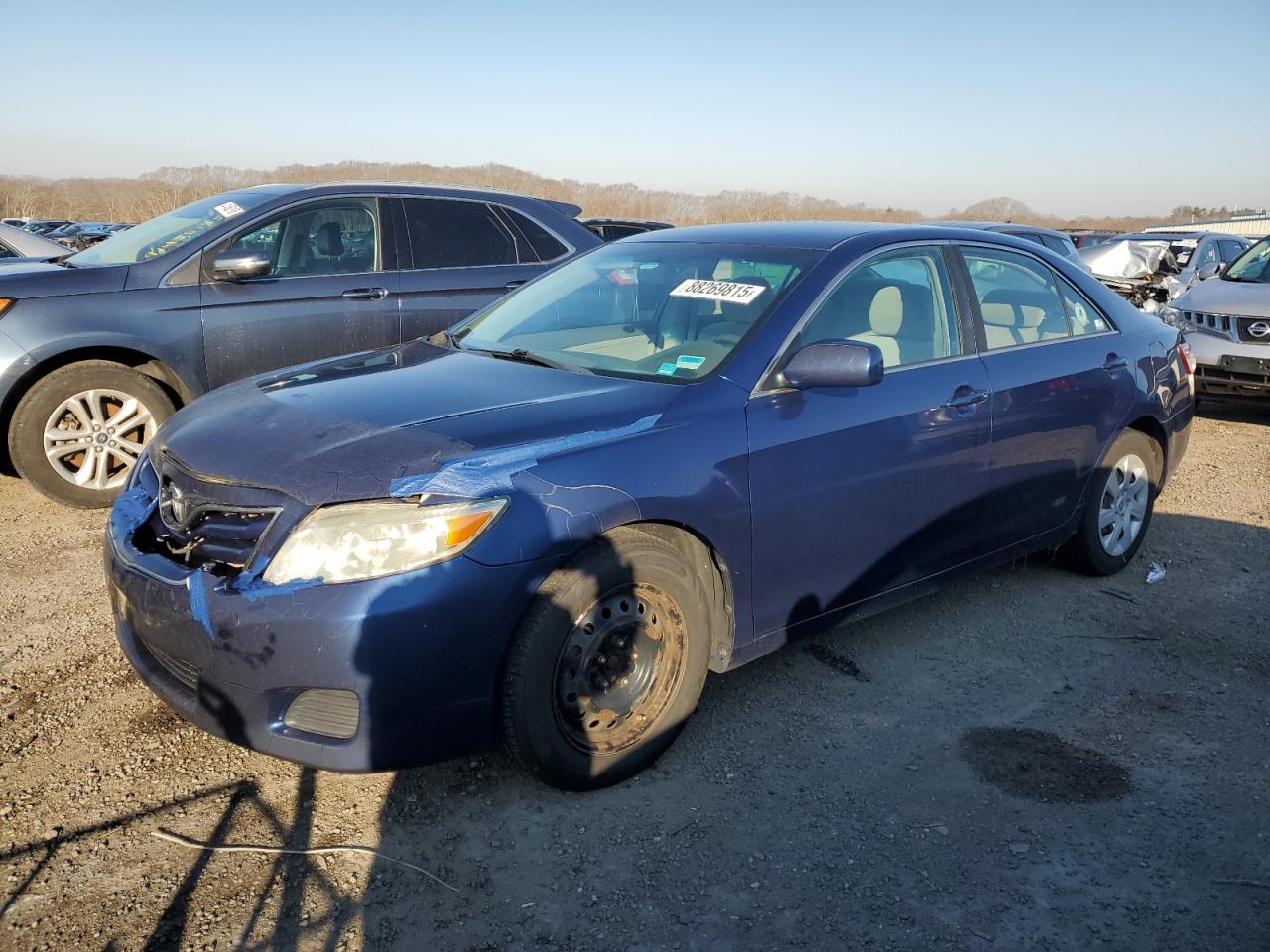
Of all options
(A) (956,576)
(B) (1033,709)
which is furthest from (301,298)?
(B) (1033,709)

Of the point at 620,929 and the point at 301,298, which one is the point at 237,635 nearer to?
the point at 620,929

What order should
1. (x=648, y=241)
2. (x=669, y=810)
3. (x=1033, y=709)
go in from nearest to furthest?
(x=669, y=810) < (x=1033, y=709) < (x=648, y=241)

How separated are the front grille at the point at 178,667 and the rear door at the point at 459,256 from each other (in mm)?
3735

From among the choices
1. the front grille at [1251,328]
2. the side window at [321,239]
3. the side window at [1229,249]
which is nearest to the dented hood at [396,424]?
the side window at [321,239]

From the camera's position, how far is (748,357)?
3.43 metres

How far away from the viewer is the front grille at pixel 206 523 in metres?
2.82

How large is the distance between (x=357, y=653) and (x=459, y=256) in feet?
15.1

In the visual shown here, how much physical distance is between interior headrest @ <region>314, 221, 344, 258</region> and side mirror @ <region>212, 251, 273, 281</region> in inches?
19.4

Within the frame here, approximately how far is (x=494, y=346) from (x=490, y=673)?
Result: 1.61m

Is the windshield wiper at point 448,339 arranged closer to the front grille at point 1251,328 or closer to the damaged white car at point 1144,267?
the front grille at point 1251,328

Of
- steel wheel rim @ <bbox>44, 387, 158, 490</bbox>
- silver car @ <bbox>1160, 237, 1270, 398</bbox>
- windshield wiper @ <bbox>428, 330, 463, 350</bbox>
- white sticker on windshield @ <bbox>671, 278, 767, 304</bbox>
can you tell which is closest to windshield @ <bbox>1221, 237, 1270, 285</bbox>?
silver car @ <bbox>1160, 237, 1270, 398</bbox>

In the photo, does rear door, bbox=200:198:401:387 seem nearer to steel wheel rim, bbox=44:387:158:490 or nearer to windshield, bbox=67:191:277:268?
windshield, bbox=67:191:277:268

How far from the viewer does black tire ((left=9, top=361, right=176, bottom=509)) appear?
5633 millimetres

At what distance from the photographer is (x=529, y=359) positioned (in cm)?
378
